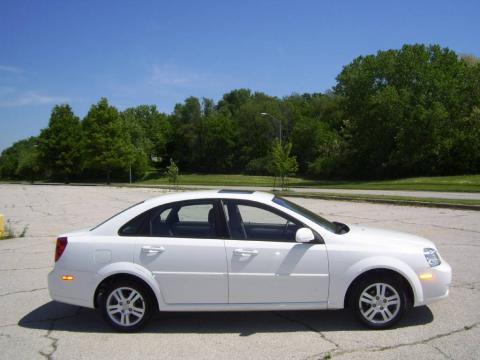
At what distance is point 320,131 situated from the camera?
239 feet

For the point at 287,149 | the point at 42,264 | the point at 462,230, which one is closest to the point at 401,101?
the point at 287,149

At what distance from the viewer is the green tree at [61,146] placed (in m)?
76.8

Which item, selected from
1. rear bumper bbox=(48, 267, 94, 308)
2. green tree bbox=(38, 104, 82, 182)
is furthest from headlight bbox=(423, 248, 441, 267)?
green tree bbox=(38, 104, 82, 182)

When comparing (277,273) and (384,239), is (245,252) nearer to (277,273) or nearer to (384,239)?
(277,273)

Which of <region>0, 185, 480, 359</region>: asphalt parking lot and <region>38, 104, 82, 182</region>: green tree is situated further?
<region>38, 104, 82, 182</region>: green tree

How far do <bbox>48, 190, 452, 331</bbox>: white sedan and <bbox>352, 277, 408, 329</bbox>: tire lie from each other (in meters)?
0.01

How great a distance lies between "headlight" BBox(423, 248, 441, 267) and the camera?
4848 mm

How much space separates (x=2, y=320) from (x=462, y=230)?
10504mm

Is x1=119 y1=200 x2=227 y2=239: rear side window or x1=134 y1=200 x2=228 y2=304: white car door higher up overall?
x1=119 y1=200 x2=227 y2=239: rear side window

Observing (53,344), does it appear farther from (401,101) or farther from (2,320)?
(401,101)

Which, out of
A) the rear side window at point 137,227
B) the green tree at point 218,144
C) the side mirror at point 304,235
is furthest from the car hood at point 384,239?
the green tree at point 218,144

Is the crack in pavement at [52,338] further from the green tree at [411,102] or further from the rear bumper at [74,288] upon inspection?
the green tree at [411,102]

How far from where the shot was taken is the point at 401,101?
45.7 m

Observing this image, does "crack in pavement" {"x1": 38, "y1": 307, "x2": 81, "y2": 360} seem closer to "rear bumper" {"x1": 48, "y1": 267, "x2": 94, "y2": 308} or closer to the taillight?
"rear bumper" {"x1": 48, "y1": 267, "x2": 94, "y2": 308}
